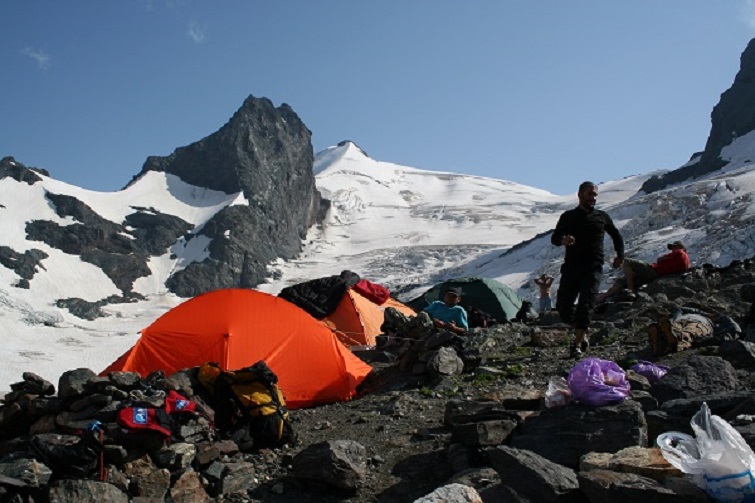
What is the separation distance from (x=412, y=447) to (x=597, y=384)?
6.18 feet

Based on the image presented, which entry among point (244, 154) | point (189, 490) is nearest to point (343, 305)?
point (189, 490)

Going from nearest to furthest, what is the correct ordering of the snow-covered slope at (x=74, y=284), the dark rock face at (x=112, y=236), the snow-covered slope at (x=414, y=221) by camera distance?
the snow-covered slope at (x=74, y=284) → the dark rock face at (x=112, y=236) → the snow-covered slope at (x=414, y=221)

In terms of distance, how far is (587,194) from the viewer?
28.9 feet

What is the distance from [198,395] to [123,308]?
82.6m

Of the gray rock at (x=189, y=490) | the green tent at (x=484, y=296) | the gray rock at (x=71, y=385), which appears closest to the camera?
the gray rock at (x=189, y=490)

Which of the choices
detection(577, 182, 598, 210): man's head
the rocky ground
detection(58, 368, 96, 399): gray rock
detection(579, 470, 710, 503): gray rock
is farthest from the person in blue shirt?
detection(579, 470, 710, 503): gray rock

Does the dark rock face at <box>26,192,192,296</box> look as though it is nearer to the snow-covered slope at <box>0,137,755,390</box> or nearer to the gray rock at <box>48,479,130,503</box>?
the snow-covered slope at <box>0,137,755,390</box>

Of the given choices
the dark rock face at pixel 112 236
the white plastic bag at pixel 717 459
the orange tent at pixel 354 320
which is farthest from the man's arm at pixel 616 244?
the dark rock face at pixel 112 236

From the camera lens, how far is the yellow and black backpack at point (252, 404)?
6.65m

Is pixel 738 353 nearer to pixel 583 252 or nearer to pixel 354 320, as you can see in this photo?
pixel 583 252

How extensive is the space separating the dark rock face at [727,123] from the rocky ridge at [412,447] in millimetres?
97944

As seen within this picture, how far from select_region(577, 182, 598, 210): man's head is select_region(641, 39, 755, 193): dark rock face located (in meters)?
95.2

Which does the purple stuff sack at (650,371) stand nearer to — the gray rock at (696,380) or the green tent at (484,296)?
the gray rock at (696,380)

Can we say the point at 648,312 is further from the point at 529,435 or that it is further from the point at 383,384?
the point at 529,435
